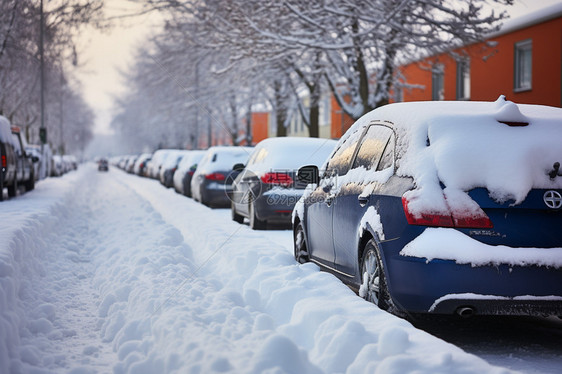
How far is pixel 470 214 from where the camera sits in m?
4.75

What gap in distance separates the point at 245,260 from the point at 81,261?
283 cm

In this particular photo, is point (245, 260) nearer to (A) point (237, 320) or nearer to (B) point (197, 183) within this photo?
(A) point (237, 320)

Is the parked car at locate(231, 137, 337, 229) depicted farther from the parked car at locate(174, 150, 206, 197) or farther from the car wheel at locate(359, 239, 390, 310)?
the parked car at locate(174, 150, 206, 197)

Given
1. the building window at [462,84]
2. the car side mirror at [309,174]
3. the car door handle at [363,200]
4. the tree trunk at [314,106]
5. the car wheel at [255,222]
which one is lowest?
the car wheel at [255,222]

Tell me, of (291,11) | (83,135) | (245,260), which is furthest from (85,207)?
(83,135)

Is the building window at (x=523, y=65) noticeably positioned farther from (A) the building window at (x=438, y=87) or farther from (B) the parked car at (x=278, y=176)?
(B) the parked car at (x=278, y=176)

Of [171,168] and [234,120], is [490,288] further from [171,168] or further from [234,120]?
[234,120]

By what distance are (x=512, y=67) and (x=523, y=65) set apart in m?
0.38

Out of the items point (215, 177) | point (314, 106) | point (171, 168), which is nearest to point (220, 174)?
point (215, 177)

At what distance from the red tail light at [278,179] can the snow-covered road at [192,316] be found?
2.15 m

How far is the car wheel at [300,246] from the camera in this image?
7.98 m

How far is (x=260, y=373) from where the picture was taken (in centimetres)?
409

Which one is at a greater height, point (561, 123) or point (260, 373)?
point (561, 123)

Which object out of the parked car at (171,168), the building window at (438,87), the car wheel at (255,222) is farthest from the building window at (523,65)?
the car wheel at (255,222)
